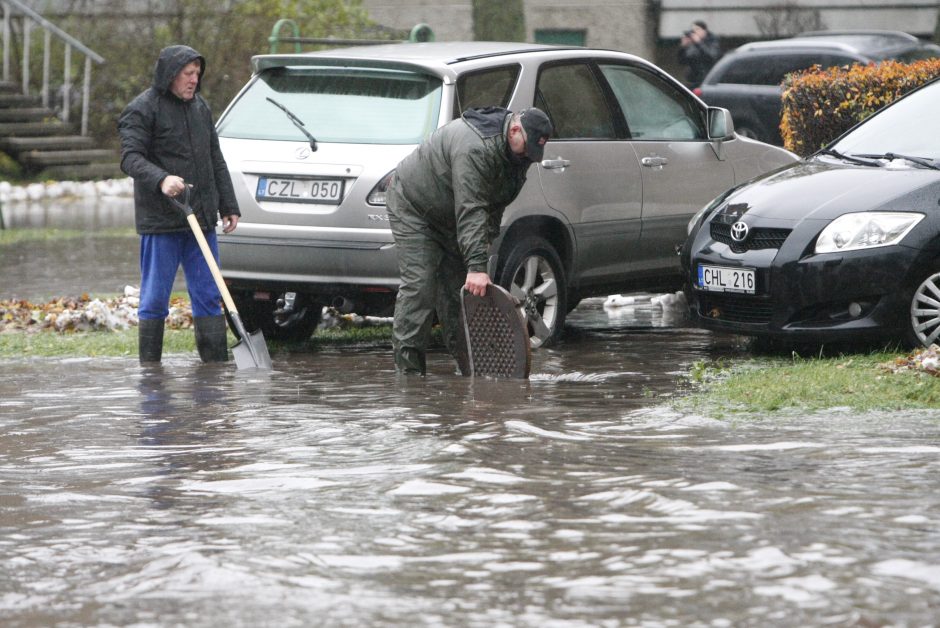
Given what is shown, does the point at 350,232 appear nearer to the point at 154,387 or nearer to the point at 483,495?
the point at 154,387

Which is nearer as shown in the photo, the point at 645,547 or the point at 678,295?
the point at 645,547

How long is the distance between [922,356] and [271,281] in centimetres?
337

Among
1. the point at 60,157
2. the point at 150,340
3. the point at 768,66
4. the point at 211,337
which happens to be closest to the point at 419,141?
the point at 211,337

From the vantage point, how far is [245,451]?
21.0 feet


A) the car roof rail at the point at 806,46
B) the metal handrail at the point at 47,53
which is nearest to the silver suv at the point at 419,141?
the car roof rail at the point at 806,46

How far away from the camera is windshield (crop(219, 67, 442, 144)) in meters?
8.88

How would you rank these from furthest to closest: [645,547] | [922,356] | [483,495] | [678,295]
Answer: [678,295], [922,356], [483,495], [645,547]

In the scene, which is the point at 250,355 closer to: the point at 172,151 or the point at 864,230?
the point at 172,151

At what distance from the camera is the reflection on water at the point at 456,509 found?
4332 mm

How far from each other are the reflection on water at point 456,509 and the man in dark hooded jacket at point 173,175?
3.39ft

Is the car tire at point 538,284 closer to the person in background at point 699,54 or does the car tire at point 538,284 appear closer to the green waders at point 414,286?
the green waders at point 414,286

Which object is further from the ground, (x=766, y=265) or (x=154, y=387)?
(x=766, y=265)

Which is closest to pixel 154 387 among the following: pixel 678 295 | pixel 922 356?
pixel 922 356

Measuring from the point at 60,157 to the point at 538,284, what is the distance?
51.3 ft
